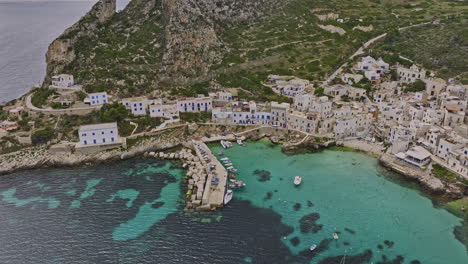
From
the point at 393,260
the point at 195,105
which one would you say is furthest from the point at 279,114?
the point at 393,260

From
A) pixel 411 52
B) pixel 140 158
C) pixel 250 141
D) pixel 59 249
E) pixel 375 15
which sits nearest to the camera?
pixel 59 249

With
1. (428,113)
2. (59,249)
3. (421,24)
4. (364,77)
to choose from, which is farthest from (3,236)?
(421,24)

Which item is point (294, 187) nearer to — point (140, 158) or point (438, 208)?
point (438, 208)

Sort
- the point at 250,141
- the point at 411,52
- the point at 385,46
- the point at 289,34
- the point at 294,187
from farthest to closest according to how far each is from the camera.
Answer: the point at 289,34 → the point at 385,46 → the point at 411,52 → the point at 250,141 → the point at 294,187

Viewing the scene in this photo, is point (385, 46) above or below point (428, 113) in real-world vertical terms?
above

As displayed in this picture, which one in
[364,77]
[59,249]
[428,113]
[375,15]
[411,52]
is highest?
[375,15]

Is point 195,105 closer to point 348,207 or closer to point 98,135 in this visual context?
point 98,135

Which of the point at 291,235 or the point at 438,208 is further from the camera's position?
the point at 438,208
